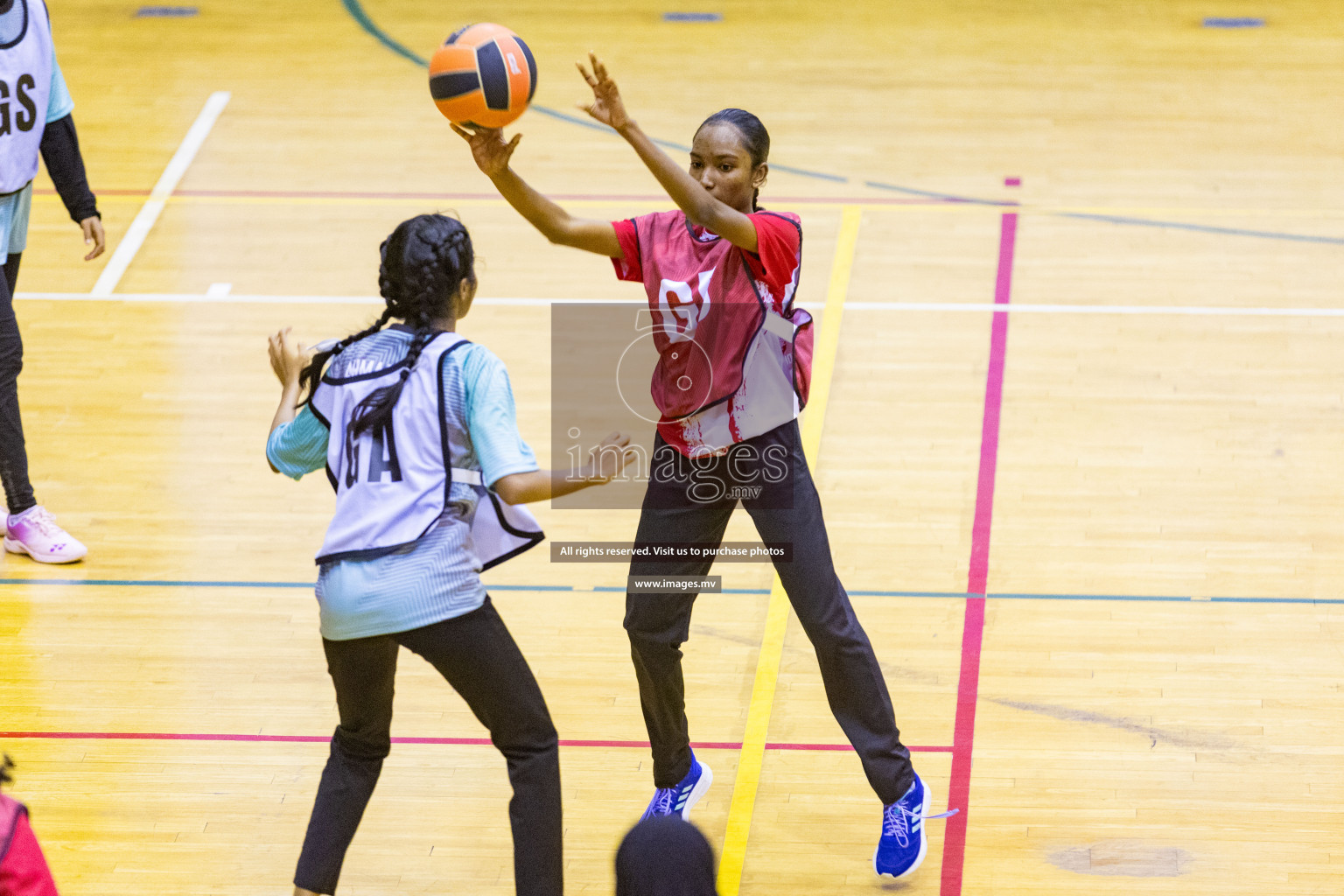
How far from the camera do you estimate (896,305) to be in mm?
8078

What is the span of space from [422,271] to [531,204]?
430 millimetres

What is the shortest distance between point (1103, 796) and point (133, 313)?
537 centimetres

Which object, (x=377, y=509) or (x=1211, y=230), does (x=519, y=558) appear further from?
(x=1211, y=230)

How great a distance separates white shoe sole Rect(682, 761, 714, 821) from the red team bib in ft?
3.53

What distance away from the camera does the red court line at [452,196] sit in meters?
9.30

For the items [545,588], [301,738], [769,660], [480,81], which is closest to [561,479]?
[480,81]

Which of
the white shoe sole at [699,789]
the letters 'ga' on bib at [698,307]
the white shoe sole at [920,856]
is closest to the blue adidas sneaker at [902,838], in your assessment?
the white shoe sole at [920,856]

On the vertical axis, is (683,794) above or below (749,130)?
below

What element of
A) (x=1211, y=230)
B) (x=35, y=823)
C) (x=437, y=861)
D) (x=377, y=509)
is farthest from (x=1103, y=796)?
(x=1211, y=230)

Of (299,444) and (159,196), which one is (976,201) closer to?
(159,196)

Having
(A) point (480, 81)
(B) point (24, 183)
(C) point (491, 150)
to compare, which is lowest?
(B) point (24, 183)

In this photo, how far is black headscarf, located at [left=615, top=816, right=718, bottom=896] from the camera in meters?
2.81

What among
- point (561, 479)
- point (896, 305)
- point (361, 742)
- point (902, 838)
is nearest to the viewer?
point (561, 479)

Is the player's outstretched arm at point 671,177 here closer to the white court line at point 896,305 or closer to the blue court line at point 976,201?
the white court line at point 896,305
